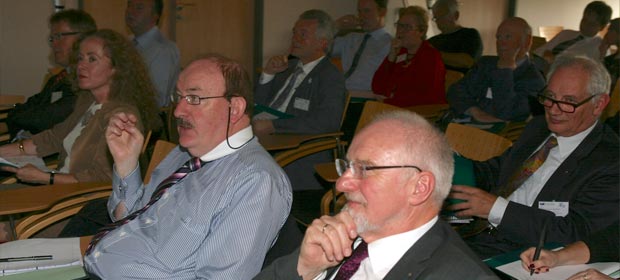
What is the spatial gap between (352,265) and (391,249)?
13cm

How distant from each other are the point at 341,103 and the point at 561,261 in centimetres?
235

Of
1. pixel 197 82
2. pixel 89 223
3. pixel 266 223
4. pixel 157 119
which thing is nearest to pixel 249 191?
pixel 266 223

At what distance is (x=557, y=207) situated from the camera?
8.29 feet

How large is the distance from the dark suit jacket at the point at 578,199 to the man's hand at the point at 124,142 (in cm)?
142

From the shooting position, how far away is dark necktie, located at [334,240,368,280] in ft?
5.64

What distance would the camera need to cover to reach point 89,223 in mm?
2771

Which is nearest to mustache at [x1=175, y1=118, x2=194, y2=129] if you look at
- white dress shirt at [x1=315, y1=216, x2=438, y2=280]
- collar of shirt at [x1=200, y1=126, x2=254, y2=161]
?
collar of shirt at [x1=200, y1=126, x2=254, y2=161]

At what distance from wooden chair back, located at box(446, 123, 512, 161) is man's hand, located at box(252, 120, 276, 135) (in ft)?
3.79

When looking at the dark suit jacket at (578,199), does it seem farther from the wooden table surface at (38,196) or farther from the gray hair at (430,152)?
the wooden table surface at (38,196)

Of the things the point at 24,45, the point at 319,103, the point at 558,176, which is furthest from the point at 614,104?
the point at 24,45

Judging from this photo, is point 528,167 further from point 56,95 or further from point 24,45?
point 24,45

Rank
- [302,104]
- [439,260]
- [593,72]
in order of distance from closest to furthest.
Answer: [439,260]
[593,72]
[302,104]

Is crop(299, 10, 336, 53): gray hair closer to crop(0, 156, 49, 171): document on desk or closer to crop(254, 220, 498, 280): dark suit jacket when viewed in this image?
crop(0, 156, 49, 171): document on desk

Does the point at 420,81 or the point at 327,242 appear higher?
the point at 327,242
